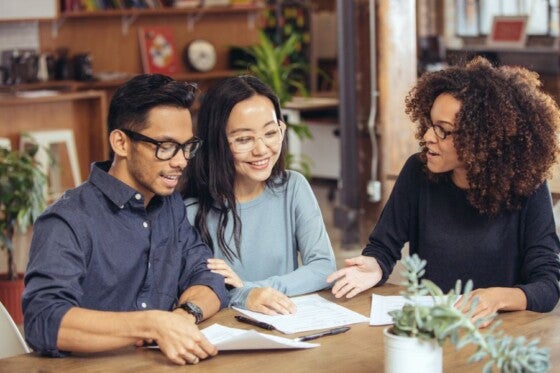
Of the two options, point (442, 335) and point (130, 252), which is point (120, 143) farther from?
point (442, 335)

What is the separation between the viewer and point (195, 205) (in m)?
2.75

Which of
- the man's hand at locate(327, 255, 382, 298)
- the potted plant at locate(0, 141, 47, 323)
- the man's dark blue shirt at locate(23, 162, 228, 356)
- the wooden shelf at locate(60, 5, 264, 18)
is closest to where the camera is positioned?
the man's dark blue shirt at locate(23, 162, 228, 356)

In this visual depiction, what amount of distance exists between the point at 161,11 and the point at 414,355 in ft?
22.8

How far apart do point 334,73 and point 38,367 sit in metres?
8.46

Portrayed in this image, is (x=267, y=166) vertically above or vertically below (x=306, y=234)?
above

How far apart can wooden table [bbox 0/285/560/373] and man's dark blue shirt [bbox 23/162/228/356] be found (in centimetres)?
7

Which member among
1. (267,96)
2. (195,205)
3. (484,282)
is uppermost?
Answer: (267,96)

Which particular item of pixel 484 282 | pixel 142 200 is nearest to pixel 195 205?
pixel 142 200

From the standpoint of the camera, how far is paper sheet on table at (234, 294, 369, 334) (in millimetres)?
2211

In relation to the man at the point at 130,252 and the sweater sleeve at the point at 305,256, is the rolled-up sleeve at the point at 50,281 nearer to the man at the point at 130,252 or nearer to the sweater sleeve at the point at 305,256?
the man at the point at 130,252

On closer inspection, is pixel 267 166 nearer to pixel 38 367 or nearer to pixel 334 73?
pixel 38 367

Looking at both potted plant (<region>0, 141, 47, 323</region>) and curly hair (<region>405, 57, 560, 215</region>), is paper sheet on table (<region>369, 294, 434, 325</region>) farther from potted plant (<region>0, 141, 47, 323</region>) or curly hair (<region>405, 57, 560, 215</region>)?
potted plant (<region>0, 141, 47, 323</region>)

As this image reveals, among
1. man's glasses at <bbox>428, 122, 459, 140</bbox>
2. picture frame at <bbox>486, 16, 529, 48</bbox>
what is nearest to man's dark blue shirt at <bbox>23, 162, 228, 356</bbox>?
man's glasses at <bbox>428, 122, 459, 140</bbox>

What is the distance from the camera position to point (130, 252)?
2324 mm
